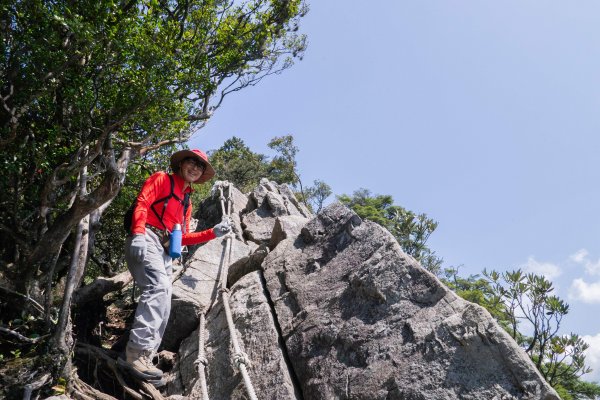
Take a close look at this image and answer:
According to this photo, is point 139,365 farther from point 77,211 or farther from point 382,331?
point 382,331

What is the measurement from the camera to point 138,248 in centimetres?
494

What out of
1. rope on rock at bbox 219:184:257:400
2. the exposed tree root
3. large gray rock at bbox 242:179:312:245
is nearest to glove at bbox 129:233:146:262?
rope on rock at bbox 219:184:257:400

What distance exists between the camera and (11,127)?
5691 millimetres

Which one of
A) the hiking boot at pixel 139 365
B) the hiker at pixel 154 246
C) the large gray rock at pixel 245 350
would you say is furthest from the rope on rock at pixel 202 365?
the hiking boot at pixel 139 365

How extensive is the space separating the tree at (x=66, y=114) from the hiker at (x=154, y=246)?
1.44 feet

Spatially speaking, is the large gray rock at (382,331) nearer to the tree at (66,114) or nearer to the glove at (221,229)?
the glove at (221,229)

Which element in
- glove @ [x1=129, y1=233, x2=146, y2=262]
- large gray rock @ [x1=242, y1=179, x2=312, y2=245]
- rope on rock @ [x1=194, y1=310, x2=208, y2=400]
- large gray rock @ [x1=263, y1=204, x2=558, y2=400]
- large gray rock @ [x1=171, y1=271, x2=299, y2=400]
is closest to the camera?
large gray rock @ [x1=263, y1=204, x2=558, y2=400]

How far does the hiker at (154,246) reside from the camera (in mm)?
4809

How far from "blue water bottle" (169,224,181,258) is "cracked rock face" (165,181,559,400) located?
2.96 ft

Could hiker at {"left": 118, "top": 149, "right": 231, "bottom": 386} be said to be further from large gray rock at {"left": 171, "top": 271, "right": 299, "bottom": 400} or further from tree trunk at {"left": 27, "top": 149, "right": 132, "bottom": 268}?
large gray rock at {"left": 171, "top": 271, "right": 299, "bottom": 400}

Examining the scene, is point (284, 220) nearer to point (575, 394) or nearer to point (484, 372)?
point (484, 372)

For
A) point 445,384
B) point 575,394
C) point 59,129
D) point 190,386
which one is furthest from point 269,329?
point 575,394

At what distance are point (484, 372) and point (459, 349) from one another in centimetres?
24

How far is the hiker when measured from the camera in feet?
15.8
